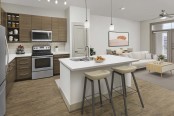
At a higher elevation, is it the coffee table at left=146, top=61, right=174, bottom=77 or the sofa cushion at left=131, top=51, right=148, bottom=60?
the sofa cushion at left=131, top=51, right=148, bottom=60

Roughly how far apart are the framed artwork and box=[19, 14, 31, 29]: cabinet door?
4309 mm

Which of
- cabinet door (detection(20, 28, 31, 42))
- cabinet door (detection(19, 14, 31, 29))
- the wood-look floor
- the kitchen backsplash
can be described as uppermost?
cabinet door (detection(19, 14, 31, 29))

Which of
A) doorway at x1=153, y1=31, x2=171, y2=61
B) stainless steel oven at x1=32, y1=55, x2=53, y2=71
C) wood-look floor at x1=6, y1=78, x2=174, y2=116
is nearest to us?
wood-look floor at x1=6, y1=78, x2=174, y2=116

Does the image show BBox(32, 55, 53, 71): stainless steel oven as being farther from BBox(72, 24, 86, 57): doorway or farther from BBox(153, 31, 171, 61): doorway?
BBox(153, 31, 171, 61): doorway

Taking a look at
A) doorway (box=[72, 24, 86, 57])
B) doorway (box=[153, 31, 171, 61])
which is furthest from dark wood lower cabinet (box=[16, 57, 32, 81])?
doorway (box=[153, 31, 171, 61])

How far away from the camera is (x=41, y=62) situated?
14.2ft

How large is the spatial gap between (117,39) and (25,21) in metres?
5.08

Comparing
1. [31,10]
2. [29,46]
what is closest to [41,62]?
[29,46]

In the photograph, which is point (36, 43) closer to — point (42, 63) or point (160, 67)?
point (42, 63)

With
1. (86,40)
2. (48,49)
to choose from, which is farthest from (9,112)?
(86,40)

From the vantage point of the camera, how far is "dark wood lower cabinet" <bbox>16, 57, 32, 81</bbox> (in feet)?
13.2

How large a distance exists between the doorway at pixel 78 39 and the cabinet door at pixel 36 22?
4.37 ft

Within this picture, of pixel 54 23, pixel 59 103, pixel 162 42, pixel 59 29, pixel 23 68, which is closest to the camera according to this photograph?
pixel 59 103

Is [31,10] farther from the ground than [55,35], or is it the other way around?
[31,10]
